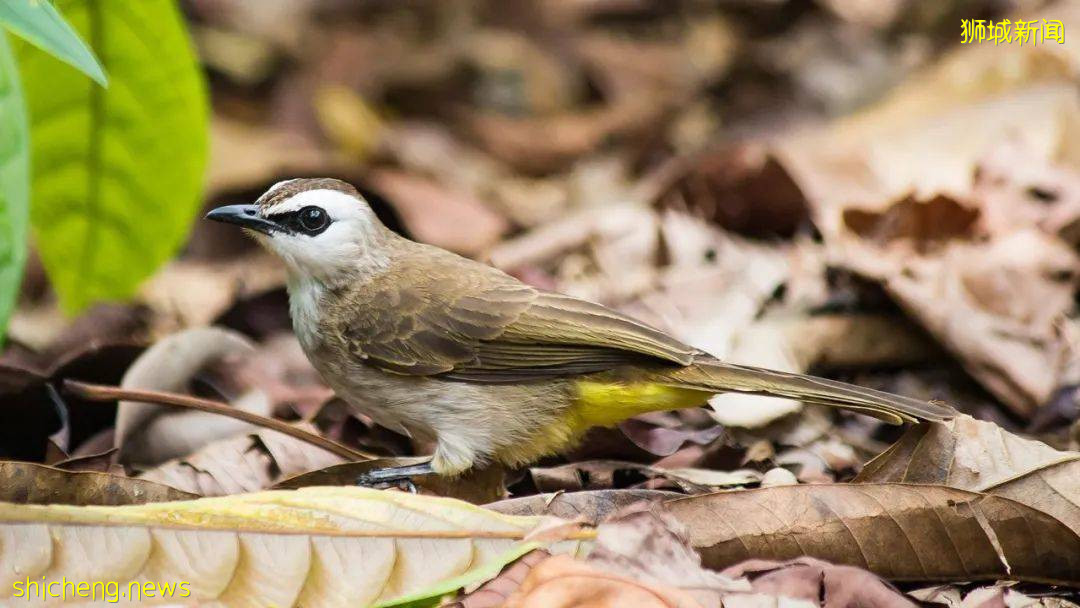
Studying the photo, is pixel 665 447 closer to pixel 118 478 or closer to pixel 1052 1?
pixel 118 478

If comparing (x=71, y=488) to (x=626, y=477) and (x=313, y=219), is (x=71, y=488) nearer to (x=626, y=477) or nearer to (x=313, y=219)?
(x=313, y=219)

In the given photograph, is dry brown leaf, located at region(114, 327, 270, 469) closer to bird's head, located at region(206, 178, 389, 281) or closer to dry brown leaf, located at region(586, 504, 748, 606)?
bird's head, located at region(206, 178, 389, 281)

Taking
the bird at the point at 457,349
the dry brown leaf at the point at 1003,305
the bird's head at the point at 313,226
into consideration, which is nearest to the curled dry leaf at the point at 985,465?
the bird at the point at 457,349

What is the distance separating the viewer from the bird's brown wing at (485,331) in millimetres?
4367

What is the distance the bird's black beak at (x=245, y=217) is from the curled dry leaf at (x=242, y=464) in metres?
0.75

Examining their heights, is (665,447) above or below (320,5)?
below

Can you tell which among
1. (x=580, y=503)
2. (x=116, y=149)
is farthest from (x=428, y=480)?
(x=116, y=149)

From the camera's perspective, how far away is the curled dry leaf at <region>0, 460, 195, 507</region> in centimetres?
355

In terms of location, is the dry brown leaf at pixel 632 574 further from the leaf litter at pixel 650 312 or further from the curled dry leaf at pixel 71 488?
the curled dry leaf at pixel 71 488

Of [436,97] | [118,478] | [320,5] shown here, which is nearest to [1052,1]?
[436,97]

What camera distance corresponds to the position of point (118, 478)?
11.9ft

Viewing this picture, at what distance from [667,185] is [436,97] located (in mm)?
4231

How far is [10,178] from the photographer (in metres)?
3.32

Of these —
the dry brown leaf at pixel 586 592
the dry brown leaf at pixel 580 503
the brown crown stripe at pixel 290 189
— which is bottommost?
the dry brown leaf at pixel 580 503
